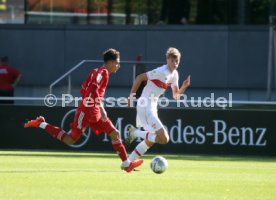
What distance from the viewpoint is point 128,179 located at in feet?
45.0

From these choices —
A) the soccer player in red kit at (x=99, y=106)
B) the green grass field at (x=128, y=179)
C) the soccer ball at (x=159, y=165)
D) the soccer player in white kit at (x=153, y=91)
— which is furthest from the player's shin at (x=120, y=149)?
the soccer player in white kit at (x=153, y=91)

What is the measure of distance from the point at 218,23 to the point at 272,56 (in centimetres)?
230

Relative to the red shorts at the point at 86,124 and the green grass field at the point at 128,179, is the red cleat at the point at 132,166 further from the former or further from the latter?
the red shorts at the point at 86,124

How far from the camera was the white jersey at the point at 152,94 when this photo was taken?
51.9 ft

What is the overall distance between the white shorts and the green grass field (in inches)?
27.9

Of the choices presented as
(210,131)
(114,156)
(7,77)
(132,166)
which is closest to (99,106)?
(132,166)

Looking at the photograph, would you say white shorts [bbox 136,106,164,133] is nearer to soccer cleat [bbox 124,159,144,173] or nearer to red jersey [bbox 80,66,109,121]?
soccer cleat [bbox 124,159,144,173]

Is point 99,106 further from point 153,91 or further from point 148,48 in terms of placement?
point 148,48

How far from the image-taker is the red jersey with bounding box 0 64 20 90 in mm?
24453

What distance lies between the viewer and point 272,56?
26.8 meters

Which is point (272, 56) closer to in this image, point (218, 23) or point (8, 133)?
point (218, 23)

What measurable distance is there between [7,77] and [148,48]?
A: 18.0 ft

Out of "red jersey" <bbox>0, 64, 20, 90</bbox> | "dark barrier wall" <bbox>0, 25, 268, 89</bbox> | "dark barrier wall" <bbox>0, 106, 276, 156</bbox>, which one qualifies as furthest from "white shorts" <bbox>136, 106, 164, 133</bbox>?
"dark barrier wall" <bbox>0, 25, 268, 89</bbox>

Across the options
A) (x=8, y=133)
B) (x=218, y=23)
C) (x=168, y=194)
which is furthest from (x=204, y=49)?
(x=168, y=194)
